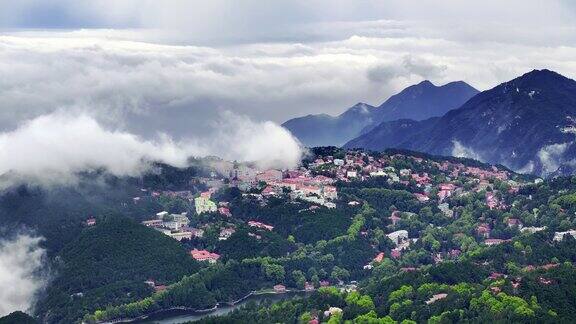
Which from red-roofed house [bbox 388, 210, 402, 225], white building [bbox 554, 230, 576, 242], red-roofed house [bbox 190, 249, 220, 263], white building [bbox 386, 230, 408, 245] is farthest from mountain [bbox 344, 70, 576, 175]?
red-roofed house [bbox 190, 249, 220, 263]

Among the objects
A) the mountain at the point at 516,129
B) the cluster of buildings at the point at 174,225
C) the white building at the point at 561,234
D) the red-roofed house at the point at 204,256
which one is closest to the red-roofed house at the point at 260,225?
the cluster of buildings at the point at 174,225

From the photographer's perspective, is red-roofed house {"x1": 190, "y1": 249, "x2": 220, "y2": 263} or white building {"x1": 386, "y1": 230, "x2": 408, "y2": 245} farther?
white building {"x1": 386, "y1": 230, "x2": 408, "y2": 245}

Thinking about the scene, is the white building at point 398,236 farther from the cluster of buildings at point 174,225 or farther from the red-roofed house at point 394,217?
the cluster of buildings at point 174,225

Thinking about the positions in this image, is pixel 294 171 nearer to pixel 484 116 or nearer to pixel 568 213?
pixel 568 213

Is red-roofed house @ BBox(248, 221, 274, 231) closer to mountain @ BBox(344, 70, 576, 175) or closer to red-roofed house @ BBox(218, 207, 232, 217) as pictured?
red-roofed house @ BBox(218, 207, 232, 217)

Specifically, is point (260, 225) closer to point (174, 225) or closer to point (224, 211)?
→ point (224, 211)

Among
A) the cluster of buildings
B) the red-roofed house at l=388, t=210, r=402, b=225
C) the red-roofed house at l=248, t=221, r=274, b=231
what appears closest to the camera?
the cluster of buildings

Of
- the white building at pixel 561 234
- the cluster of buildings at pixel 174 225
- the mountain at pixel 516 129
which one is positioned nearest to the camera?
the white building at pixel 561 234

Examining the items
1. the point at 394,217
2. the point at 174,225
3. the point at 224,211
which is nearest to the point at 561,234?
the point at 394,217

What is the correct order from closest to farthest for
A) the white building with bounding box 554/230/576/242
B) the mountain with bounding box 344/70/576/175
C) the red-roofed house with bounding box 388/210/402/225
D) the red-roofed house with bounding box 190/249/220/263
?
the white building with bounding box 554/230/576/242, the red-roofed house with bounding box 190/249/220/263, the red-roofed house with bounding box 388/210/402/225, the mountain with bounding box 344/70/576/175
